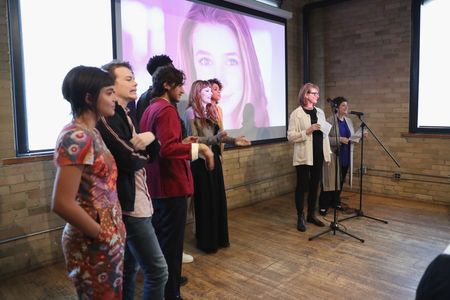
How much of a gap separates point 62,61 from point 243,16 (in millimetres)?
2490

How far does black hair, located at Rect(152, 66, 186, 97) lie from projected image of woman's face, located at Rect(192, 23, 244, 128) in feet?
6.78

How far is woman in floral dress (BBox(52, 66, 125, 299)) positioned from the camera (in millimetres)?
1227

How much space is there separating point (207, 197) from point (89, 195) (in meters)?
2.02

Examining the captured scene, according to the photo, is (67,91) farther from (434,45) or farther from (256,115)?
(434,45)

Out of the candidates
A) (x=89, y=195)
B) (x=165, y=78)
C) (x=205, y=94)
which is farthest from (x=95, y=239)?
(x=205, y=94)

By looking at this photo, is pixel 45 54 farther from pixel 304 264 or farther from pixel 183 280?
pixel 304 264

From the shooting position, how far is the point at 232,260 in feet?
10.4

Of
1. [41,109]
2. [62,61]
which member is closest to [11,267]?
[41,109]

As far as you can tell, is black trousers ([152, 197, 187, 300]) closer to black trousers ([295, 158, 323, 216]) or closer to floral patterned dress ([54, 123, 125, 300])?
floral patterned dress ([54, 123, 125, 300])

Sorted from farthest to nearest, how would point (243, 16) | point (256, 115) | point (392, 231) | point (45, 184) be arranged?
1. point (256, 115)
2. point (243, 16)
3. point (392, 231)
4. point (45, 184)

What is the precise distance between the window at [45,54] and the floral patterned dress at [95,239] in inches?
74.5

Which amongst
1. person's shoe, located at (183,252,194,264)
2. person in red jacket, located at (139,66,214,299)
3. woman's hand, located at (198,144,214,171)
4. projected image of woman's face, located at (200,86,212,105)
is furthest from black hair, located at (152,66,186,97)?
person's shoe, located at (183,252,194,264)

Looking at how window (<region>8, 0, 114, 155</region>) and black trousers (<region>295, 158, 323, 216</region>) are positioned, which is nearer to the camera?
window (<region>8, 0, 114, 155</region>)

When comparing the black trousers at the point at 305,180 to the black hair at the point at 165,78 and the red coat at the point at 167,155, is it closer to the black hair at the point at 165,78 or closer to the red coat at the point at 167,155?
the red coat at the point at 167,155
